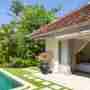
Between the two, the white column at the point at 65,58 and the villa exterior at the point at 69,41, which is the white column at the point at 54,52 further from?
the white column at the point at 65,58

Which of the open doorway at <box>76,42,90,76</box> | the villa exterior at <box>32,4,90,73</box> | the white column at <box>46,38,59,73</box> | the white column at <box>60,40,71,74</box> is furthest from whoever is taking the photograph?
the white column at <box>46,38,59,73</box>

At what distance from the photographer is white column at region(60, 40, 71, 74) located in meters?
25.1

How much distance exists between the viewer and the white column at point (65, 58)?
82.2 feet

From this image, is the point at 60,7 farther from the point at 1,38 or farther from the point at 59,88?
the point at 59,88

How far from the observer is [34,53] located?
126 feet

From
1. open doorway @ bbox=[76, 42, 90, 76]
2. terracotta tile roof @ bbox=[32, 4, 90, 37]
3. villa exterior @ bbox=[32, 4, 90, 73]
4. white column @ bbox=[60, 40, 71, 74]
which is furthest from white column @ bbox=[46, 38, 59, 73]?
open doorway @ bbox=[76, 42, 90, 76]

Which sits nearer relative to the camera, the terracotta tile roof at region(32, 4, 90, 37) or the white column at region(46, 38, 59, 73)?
the terracotta tile roof at region(32, 4, 90, 37)

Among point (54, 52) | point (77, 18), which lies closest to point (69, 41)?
point (77, 18)

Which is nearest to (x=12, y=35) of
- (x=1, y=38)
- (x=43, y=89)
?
(x=1, y=38)

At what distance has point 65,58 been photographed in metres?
25.8

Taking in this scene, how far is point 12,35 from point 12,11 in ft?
69.0

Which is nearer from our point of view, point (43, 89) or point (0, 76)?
point (43, 89)

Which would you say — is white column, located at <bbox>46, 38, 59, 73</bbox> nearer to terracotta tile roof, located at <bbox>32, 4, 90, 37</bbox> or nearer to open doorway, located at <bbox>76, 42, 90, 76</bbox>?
terracotta tile roof, located at <bbox>32, 4, 90, 37</bbox>

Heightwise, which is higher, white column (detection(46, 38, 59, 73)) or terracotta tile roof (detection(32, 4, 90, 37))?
terracotta tile roof (detection(32, 4, 90, 37))
